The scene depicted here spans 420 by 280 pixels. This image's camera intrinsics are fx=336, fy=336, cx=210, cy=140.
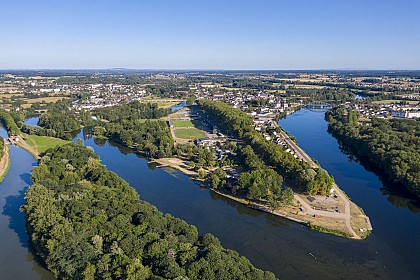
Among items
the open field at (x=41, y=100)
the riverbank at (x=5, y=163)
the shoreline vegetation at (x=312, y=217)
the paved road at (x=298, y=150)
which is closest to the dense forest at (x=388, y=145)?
the shoreline vegetation at (x=312, y=217)

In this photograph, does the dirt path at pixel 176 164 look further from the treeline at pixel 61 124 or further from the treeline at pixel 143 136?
the treeline at pixel 61 124

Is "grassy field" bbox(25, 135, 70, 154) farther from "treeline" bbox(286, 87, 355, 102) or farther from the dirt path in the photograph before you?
"treeline" bbox(286, 87, 355, 102)

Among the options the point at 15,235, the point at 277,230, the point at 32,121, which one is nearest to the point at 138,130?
the point at 32,121

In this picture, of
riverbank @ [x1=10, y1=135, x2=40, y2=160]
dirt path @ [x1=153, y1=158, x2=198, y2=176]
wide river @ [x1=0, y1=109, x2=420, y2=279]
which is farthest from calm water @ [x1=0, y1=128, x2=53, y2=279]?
dirt path @ [x1=153, y1=158, x2=198, y2=176]

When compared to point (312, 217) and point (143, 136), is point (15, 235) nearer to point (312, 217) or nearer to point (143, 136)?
point (312, 217)

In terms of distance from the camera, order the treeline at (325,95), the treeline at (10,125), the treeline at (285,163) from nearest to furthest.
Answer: the treeline at (285,163) < the treeline at (10,125) < the treeline at (325,95)

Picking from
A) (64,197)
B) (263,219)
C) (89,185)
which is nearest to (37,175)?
(89,185)
